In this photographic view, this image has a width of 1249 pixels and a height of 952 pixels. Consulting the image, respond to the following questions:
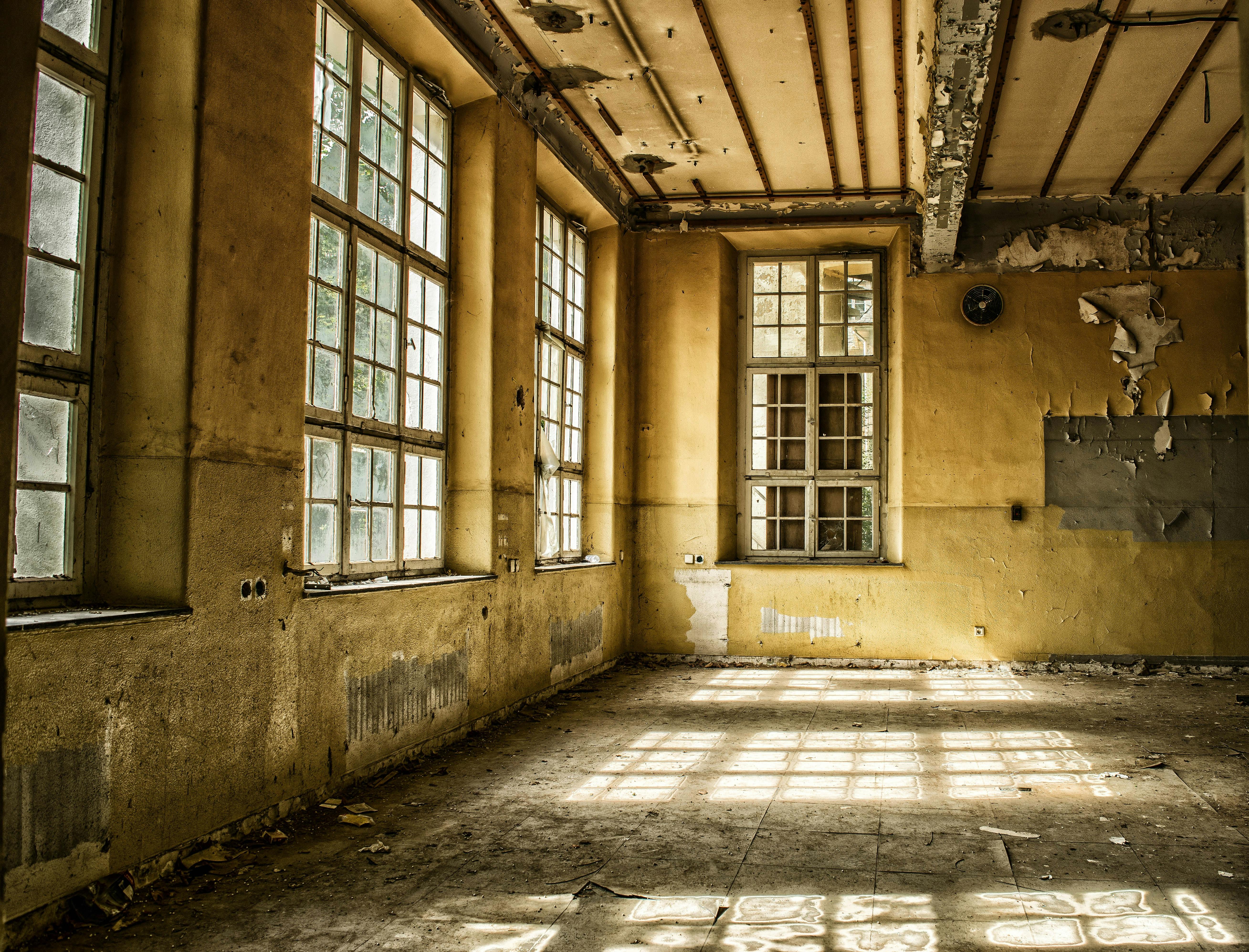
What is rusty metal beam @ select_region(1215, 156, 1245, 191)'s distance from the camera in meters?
7.30

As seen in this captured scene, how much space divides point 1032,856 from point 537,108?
5162 millimetres

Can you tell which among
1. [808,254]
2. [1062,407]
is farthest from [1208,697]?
[808,254]

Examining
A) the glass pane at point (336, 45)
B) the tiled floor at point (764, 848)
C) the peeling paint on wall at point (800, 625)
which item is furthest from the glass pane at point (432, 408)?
A: the peeling paint on wall at point (800, 625)

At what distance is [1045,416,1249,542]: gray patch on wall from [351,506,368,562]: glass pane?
5838 millimetres

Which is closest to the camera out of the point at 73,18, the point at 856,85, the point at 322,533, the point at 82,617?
the point at 82,617

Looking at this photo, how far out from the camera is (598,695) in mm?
6551

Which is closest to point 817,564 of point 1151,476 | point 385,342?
point 1151,476

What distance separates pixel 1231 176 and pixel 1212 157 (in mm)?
565

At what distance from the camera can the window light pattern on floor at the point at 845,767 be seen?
4.11m

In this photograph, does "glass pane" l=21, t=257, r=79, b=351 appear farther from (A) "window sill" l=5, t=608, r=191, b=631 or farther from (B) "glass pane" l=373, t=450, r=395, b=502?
(B) "glass pane" l=373, t=450, r=395, b=502

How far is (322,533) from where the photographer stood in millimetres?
4113

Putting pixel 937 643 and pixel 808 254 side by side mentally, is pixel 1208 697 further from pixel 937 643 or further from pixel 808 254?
pixel 808 254

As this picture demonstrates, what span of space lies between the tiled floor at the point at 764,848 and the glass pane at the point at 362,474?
1.29 meters

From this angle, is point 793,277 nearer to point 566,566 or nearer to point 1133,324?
point 1133,324
